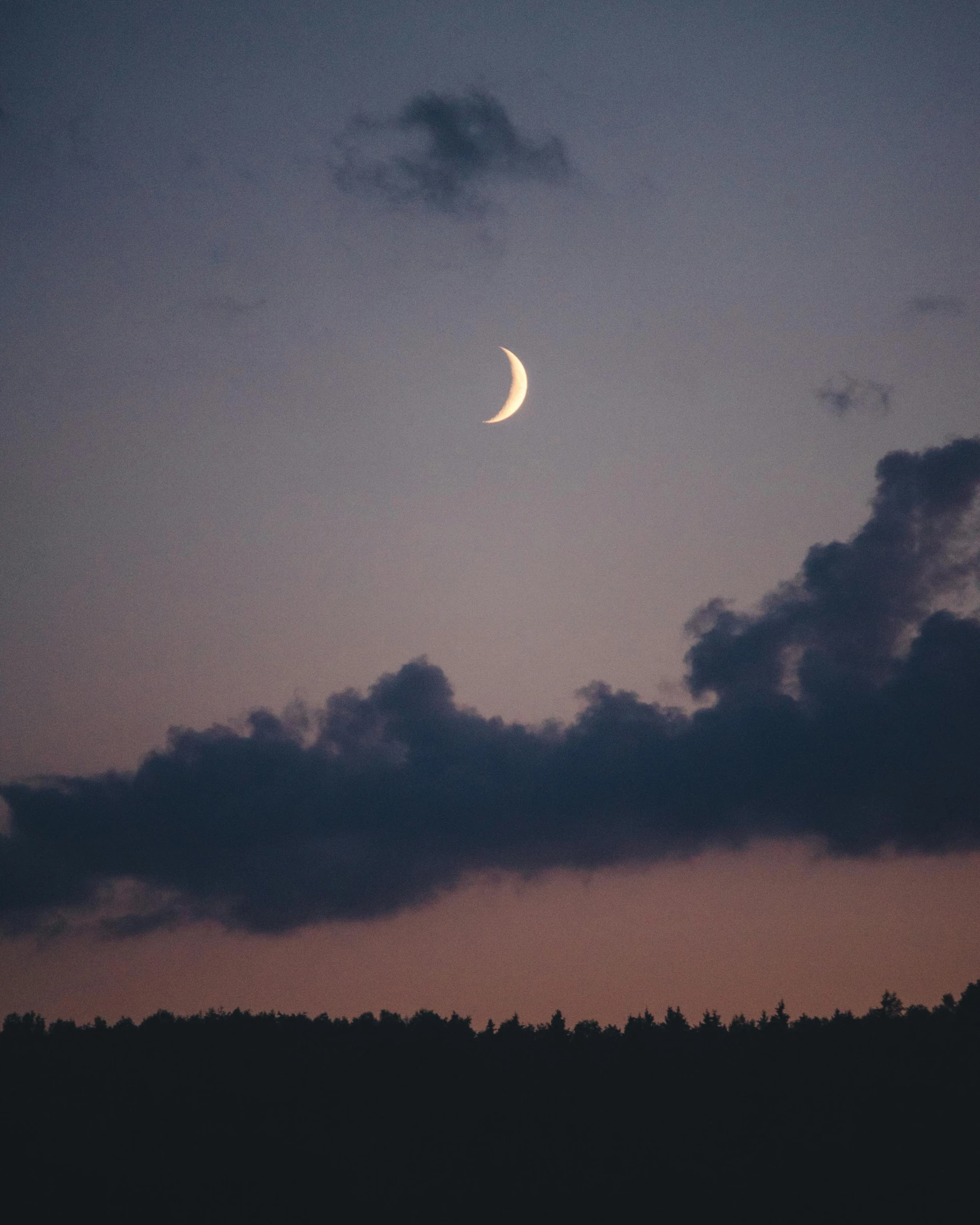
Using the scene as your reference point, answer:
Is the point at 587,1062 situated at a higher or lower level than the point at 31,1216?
higher

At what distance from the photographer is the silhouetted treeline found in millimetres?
151375

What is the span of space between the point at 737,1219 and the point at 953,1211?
24593mm

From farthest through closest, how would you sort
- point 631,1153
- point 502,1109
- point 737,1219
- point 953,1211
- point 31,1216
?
point 502,1109 < point 631,1153 < point 31,1216 < point 737,1219 < point 953,1211

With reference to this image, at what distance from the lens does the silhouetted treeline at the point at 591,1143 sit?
497ft

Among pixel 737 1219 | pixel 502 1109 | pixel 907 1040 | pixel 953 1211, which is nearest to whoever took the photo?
pixel 953 1211

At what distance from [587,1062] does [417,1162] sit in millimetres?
34880

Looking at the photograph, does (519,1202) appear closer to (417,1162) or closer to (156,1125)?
(417,1162)

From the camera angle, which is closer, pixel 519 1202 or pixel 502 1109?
pixel 519 1202

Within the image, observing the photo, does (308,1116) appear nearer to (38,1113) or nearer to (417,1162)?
(417,1162)

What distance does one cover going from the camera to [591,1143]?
6850 inches

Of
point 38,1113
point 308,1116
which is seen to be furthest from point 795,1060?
point 38,1113

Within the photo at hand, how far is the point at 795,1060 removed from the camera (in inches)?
7160

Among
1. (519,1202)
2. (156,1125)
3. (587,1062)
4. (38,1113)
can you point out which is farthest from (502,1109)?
(38,1113)

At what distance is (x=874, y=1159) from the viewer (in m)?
151
